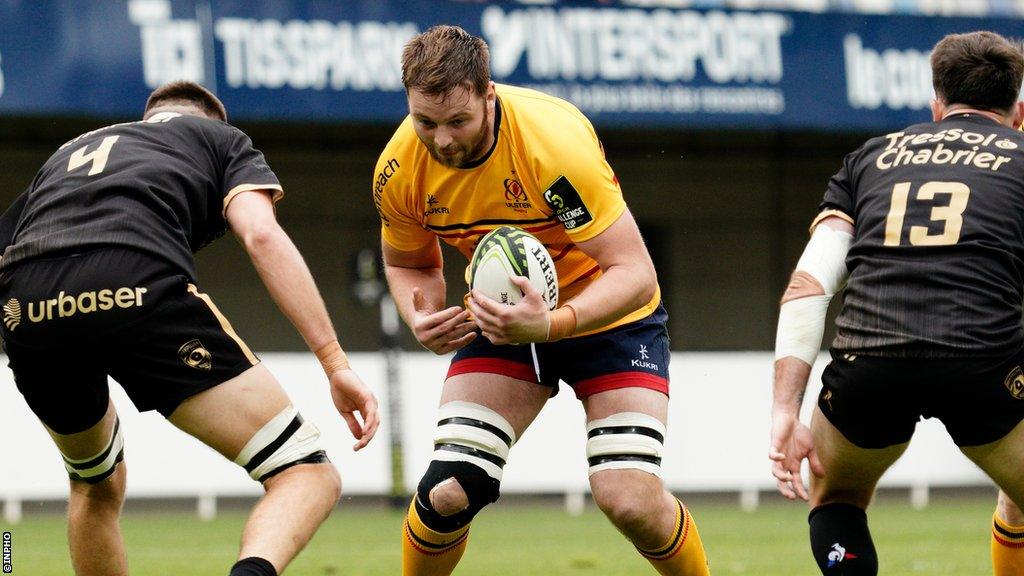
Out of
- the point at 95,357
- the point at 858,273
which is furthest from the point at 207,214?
the point at 858,273

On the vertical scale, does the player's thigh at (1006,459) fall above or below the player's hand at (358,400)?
below

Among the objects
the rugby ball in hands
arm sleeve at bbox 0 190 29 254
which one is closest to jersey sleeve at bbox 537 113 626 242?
the rugby ball in hands

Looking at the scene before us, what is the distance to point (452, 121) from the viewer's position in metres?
4.79

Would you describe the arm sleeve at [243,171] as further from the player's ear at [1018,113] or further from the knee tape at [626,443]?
the player's ear at [1018,113]

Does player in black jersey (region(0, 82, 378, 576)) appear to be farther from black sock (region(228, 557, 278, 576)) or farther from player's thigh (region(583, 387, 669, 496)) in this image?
player's thigh (region(583, 387, 669, 496))

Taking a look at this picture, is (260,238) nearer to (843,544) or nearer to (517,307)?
(517,307)

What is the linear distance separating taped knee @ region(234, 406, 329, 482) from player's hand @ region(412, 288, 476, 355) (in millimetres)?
656

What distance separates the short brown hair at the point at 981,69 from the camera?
466cm

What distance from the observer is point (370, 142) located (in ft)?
52.9

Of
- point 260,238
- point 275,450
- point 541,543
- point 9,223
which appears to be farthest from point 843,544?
point 541,543

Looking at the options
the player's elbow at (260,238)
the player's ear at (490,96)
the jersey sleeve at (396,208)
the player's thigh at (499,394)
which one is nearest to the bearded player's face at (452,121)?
the player's ear at (490,96)

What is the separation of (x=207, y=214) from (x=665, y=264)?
13.1 meters

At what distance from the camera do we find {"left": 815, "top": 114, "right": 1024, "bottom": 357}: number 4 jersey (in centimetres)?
437

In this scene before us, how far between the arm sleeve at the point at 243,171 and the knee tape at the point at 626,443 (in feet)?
4.74
